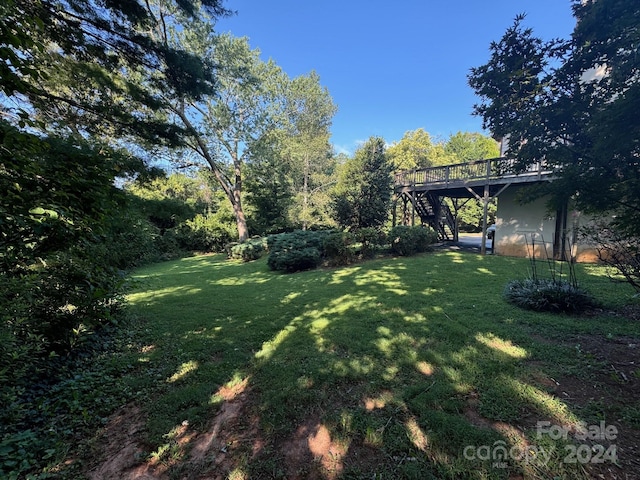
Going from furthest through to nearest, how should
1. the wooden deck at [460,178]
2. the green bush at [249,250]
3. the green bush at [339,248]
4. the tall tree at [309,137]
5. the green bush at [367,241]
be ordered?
the tall tree at [309,137] → the green bush at [249,250] → the green bush at [367,241] → the wooden deck at [460,178] → the green bush at [339,248]

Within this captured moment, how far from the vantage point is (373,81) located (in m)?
20.8

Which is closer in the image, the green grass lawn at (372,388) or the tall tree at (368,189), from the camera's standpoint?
the green grass lawn at (372,388)

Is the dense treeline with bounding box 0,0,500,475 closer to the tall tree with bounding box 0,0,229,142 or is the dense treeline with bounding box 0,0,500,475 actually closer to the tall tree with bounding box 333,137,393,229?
the tall tree with bounding box 0,0,229,142

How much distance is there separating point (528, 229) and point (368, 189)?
23.1ft

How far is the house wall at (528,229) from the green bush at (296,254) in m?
7.41

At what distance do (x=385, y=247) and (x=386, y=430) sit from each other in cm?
934

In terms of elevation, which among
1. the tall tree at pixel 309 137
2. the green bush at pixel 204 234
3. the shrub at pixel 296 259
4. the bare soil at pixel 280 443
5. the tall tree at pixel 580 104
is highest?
the tall tree at pixel 309 137

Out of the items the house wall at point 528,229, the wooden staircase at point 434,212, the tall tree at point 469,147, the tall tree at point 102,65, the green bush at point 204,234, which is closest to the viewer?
the tall tree at point 102,65

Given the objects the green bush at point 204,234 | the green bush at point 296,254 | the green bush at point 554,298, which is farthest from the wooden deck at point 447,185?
the green bush at point 204,234

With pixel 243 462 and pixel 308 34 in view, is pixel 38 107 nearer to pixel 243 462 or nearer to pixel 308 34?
pixel 243 462

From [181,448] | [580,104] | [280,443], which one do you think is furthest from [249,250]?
[580,104]

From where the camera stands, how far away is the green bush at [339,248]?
9.57 meters

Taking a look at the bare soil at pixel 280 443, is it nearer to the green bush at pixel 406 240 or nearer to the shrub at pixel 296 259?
the shrub at pixel 296 259

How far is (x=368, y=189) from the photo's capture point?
14.1m
